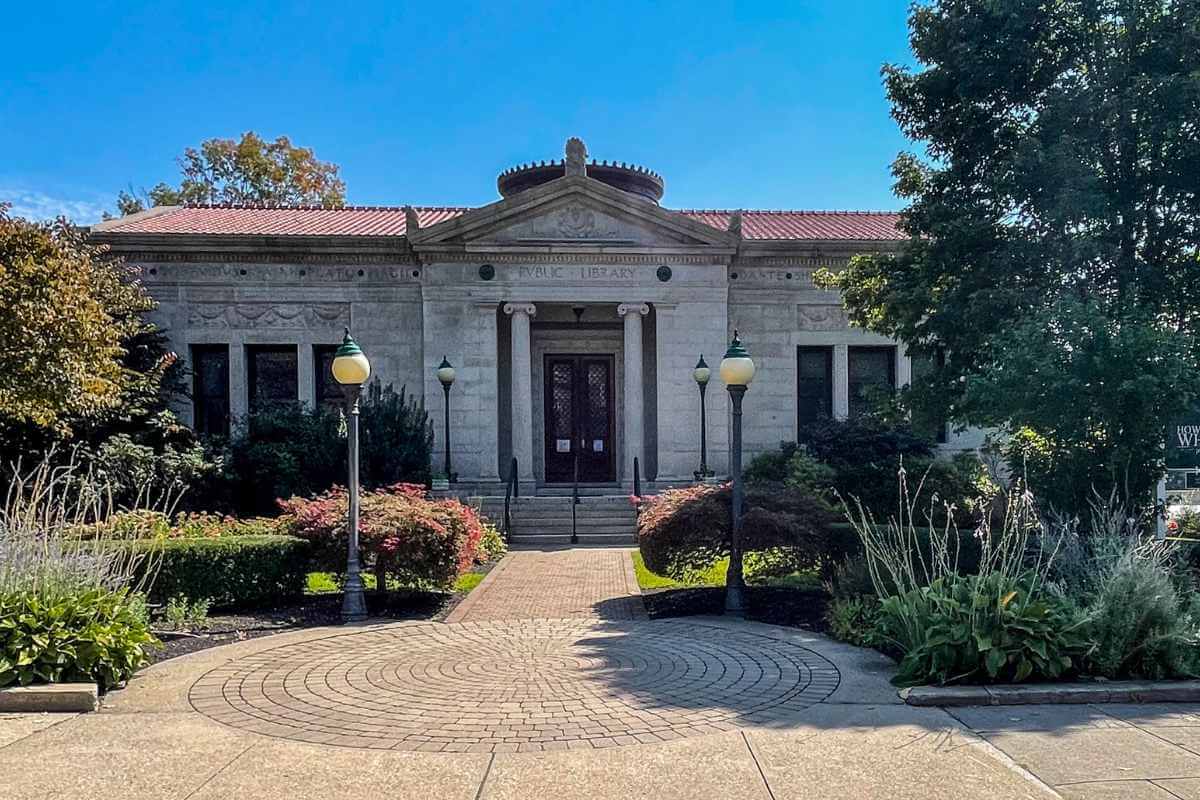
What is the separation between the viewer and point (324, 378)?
762 inches

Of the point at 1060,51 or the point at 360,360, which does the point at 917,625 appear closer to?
the point at 360,360

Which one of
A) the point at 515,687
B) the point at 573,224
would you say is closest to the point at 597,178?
the point at 573,224

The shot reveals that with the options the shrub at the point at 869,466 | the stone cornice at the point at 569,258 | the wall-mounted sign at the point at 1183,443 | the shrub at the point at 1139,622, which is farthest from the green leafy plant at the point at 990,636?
the stone cornice at the point at 569,258

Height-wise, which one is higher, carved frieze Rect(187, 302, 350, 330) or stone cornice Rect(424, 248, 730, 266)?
stone cornice Rect(424, 248, 730, 266)

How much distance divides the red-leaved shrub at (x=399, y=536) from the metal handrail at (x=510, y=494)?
568cm

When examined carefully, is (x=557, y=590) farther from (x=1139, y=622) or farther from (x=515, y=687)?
(x=1139, y=622)

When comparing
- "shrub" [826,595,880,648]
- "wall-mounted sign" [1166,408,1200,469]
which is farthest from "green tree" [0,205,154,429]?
"wall-mounted sign" [1166,408,1200,469]

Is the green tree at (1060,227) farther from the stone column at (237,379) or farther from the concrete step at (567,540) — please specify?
the stone column at (237,379)

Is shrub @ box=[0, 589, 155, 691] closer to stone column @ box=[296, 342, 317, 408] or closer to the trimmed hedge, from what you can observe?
the trimmed hedge

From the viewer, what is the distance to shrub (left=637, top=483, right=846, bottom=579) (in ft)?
29.6

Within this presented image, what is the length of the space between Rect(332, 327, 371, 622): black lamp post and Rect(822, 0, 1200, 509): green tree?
7.09 meters

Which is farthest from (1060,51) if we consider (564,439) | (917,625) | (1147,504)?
(564,439)

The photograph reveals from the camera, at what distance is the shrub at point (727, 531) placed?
9031 millimetres

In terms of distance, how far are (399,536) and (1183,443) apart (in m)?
8.59
